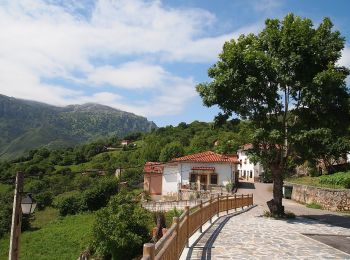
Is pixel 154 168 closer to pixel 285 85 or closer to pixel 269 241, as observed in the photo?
pixel 285 85

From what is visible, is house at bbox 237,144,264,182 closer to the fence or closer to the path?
the fence

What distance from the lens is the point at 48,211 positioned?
57.0m

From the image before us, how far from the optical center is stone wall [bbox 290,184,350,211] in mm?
30297

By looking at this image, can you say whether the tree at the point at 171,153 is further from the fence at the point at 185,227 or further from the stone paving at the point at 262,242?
the stone paving at the point at 262,242

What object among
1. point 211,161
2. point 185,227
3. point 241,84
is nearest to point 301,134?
point 241,84

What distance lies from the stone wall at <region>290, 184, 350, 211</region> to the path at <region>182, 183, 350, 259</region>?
11.8 meters

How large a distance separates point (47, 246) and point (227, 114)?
20233 mm

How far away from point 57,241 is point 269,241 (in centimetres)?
2451

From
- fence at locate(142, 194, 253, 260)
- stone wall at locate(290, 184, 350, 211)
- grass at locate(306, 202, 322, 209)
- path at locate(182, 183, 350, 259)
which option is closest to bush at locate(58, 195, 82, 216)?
fence at locate(142, 194, 253, 260)

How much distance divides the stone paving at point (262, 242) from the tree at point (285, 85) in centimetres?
436

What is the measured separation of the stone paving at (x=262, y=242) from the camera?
1144 centimetres

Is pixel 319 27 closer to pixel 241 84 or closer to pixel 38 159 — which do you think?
pixel 241 84

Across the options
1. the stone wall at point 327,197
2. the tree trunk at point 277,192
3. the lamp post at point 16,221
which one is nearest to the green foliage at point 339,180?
the stone wall at point 327,197

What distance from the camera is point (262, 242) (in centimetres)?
1380
